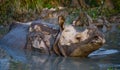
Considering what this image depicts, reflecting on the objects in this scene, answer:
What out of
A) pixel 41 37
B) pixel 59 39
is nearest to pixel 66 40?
pixel 59 39

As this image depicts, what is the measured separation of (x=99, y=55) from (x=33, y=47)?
5.12 ft

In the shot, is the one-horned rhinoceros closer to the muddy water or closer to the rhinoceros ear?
the rhinoceros ear

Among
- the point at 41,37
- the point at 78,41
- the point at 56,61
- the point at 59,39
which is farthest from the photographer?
the point at 41,37

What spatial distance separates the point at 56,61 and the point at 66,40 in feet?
2.57

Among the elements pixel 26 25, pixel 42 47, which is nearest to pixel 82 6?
pixel 26 25

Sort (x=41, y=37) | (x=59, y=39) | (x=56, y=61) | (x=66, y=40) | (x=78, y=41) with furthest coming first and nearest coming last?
(x=41, y=37) → (x=59, y=39) → (x=66, y=40) → (x=78, y=41) → (x=56, y=61)

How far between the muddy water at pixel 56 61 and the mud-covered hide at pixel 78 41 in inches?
7.4

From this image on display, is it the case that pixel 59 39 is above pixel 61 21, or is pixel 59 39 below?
below

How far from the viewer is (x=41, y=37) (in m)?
9.34

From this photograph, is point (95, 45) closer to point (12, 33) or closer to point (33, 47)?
point (33, 47)

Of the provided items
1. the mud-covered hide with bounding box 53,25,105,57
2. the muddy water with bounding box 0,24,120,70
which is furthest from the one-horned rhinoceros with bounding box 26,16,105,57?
the muddy water with bounding box 0,24,120,70

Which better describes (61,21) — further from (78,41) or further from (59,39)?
(78,41)

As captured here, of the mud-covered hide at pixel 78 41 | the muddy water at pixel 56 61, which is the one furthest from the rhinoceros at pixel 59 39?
the muddy water at pixel 56 61

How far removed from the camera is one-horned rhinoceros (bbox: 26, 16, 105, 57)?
8.31m
